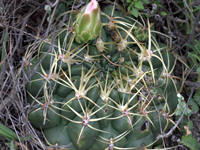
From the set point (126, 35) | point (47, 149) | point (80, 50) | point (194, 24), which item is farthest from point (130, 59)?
point (47, 149)

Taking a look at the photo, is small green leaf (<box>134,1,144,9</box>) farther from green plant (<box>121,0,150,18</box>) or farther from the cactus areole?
the cactus areole

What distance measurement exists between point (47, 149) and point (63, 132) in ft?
0.64

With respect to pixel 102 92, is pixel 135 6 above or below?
above

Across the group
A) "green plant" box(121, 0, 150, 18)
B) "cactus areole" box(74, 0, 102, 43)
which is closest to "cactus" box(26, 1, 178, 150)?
"cactus areole" box(74, 0, 102, 43)

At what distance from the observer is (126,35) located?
1932 millimetres

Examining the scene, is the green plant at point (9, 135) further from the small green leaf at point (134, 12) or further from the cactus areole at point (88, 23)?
the small green leaf at point (134, 12)

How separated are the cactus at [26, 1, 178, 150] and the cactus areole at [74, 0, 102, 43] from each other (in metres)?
0.02

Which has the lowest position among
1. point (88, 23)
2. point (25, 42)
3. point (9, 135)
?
point (9, 135)

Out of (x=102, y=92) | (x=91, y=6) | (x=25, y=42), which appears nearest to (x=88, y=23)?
(x=91, y=6)

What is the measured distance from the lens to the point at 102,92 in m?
1.63

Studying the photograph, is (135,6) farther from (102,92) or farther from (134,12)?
(102,92)

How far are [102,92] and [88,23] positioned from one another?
55 centimetres

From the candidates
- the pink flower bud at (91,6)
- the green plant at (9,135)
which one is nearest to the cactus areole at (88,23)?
the pink flower bud at (91,6)

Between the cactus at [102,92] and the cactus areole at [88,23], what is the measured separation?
2cm
